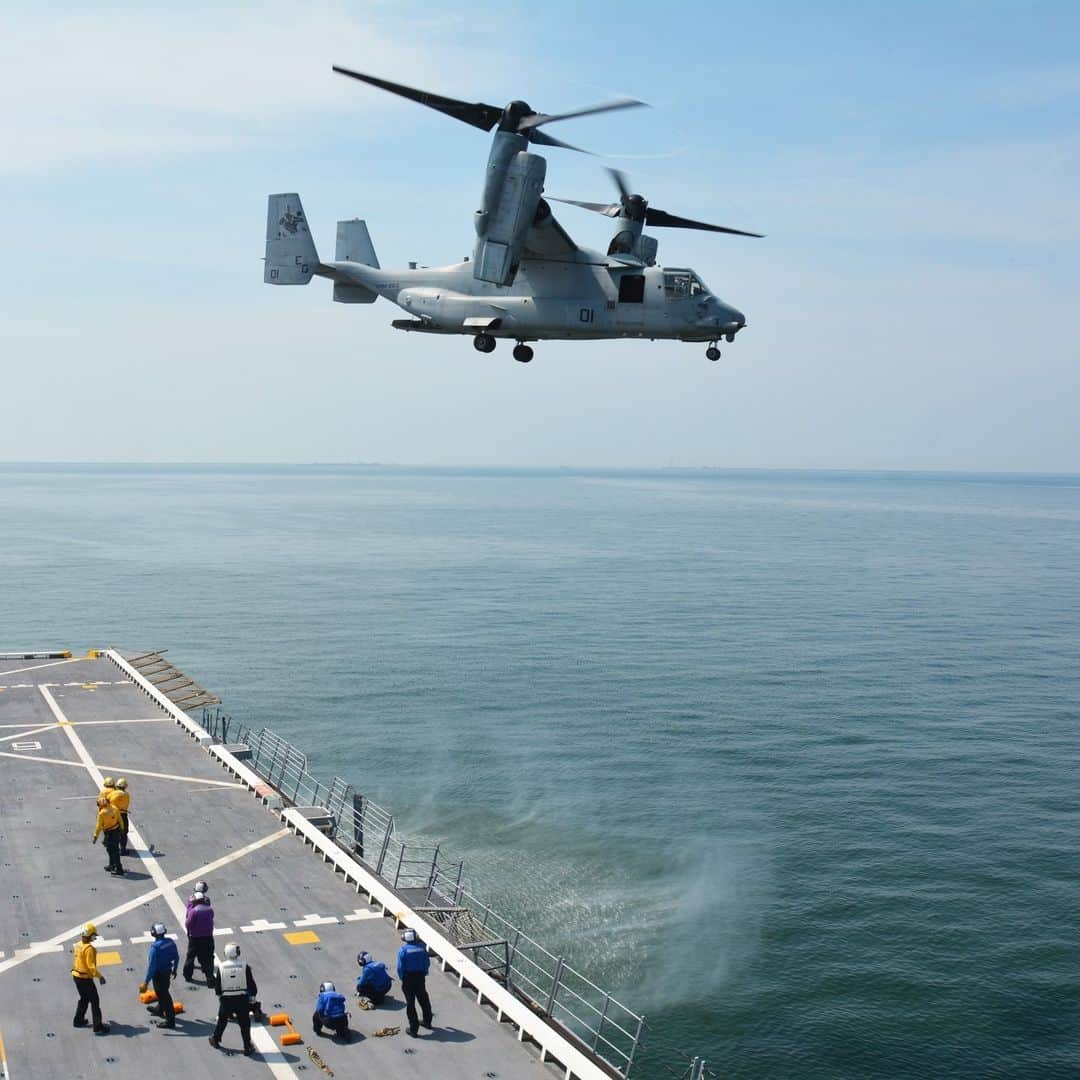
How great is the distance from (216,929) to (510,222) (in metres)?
16.3

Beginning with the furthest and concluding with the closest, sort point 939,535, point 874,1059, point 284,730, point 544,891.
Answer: point 939,535 < point 284,730 < point 544,891 < point 874,1059

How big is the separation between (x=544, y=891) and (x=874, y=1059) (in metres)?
13.1

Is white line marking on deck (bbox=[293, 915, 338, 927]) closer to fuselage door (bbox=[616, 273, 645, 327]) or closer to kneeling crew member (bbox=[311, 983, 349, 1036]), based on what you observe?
kneeling crew member (bbox=[311, 983, 349, 1036])

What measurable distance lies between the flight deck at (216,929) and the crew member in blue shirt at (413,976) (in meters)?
0.31

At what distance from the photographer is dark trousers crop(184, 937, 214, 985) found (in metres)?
19.9

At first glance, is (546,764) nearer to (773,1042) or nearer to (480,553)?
(773,1042)

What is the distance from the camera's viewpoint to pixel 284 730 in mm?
58188

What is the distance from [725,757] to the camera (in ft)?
176

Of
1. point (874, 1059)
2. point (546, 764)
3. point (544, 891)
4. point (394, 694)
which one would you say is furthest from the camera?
point (394, 694)

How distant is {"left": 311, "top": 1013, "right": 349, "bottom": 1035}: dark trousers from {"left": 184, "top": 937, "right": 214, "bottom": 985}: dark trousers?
93.1 inches

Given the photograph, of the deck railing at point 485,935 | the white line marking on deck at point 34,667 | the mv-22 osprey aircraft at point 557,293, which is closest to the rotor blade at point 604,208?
the mv-22 osprey aircraft at point 557,293

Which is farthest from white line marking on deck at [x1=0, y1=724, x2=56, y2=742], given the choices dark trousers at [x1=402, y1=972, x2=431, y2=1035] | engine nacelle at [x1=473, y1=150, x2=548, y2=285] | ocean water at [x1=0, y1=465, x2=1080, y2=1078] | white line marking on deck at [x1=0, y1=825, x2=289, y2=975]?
dark trousers at [x1=402, y1=972, x2=431, y2=1035]

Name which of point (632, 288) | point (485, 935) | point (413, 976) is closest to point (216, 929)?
point (413, 976)

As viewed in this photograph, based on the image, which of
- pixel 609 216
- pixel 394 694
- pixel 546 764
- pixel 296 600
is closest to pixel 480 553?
pixel 296 600
